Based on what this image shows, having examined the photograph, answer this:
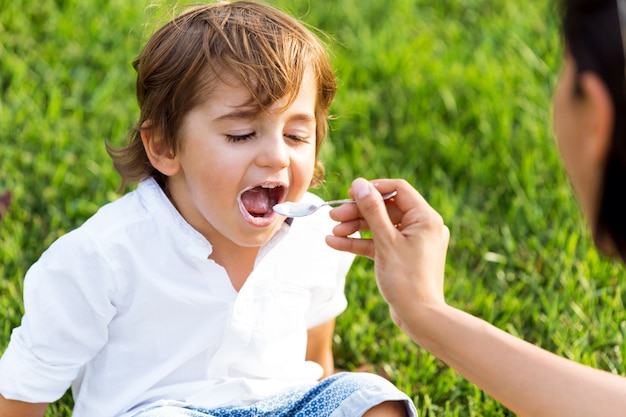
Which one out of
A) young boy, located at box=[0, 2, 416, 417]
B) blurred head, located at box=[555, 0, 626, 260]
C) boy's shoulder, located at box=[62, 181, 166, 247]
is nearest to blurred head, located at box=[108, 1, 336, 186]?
young boy, located at box=[0, 2, 416, 417]

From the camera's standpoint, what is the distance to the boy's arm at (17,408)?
1.99m

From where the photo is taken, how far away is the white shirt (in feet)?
6.31

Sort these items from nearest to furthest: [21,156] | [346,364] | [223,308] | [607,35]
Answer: [607,35] → [223,308] → [346,364] → [21,156]

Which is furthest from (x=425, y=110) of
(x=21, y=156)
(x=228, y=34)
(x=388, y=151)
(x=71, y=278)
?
(x=71, y=278)

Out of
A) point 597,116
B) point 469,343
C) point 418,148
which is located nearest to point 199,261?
point 469,343

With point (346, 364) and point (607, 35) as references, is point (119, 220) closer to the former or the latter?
point (346, 364)

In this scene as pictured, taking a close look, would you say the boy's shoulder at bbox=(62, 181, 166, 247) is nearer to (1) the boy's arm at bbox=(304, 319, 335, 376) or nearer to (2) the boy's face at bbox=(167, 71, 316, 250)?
→ (2) the boy's face at bbox=(167, 71, 316, 250)

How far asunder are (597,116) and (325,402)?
94 cm

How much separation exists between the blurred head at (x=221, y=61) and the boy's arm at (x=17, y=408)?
0.59m

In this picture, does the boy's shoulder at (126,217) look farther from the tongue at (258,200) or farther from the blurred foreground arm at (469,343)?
the blurred foreground arm at (469,343)

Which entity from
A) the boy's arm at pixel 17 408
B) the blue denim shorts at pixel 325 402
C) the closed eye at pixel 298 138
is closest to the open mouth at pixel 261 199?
the closed eye at pixel 298 138

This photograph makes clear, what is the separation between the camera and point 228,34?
1.97 metres

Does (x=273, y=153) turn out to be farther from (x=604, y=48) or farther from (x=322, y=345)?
(x=604, y=48)

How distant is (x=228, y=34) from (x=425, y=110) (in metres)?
1.57
